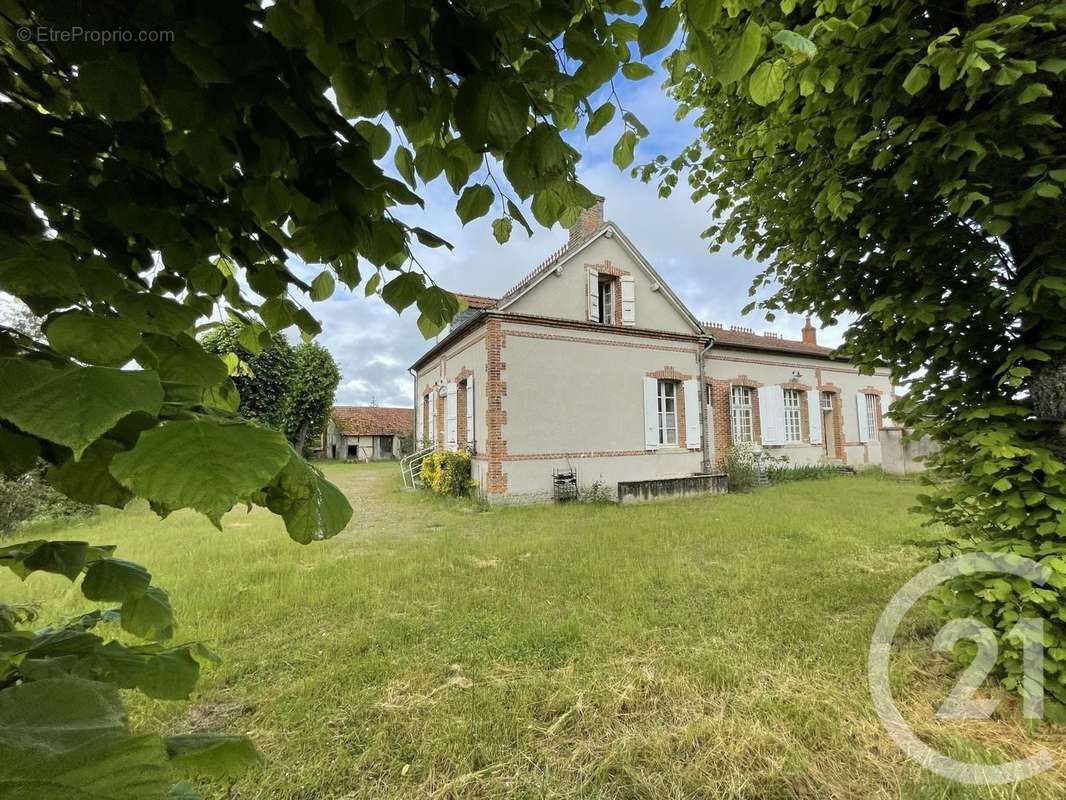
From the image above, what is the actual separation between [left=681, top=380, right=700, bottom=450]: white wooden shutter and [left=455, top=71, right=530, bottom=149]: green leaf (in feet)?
38.8

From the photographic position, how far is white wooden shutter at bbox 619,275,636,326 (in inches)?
451

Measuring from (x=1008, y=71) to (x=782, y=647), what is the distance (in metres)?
3.24

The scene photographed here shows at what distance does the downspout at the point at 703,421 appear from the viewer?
39.9ft

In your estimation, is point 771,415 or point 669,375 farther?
point 771,415

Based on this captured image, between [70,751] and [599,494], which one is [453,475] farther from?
[70,751]

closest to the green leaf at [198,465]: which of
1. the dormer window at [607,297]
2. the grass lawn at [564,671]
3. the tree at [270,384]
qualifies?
the grass lawn at [564,671]

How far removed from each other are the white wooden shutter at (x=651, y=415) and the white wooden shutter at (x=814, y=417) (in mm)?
6115

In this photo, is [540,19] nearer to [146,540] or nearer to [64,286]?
[64,286]

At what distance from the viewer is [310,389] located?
2169cm

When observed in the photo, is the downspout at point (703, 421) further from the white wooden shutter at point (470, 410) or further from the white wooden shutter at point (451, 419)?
the white wooden shutter at point (451, 419)

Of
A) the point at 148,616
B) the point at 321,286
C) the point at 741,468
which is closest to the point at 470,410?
the point at 741,468

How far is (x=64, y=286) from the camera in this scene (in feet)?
2.18

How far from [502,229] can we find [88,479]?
3.69 feet

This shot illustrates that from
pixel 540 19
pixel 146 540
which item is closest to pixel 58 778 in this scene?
pixel 540 19
